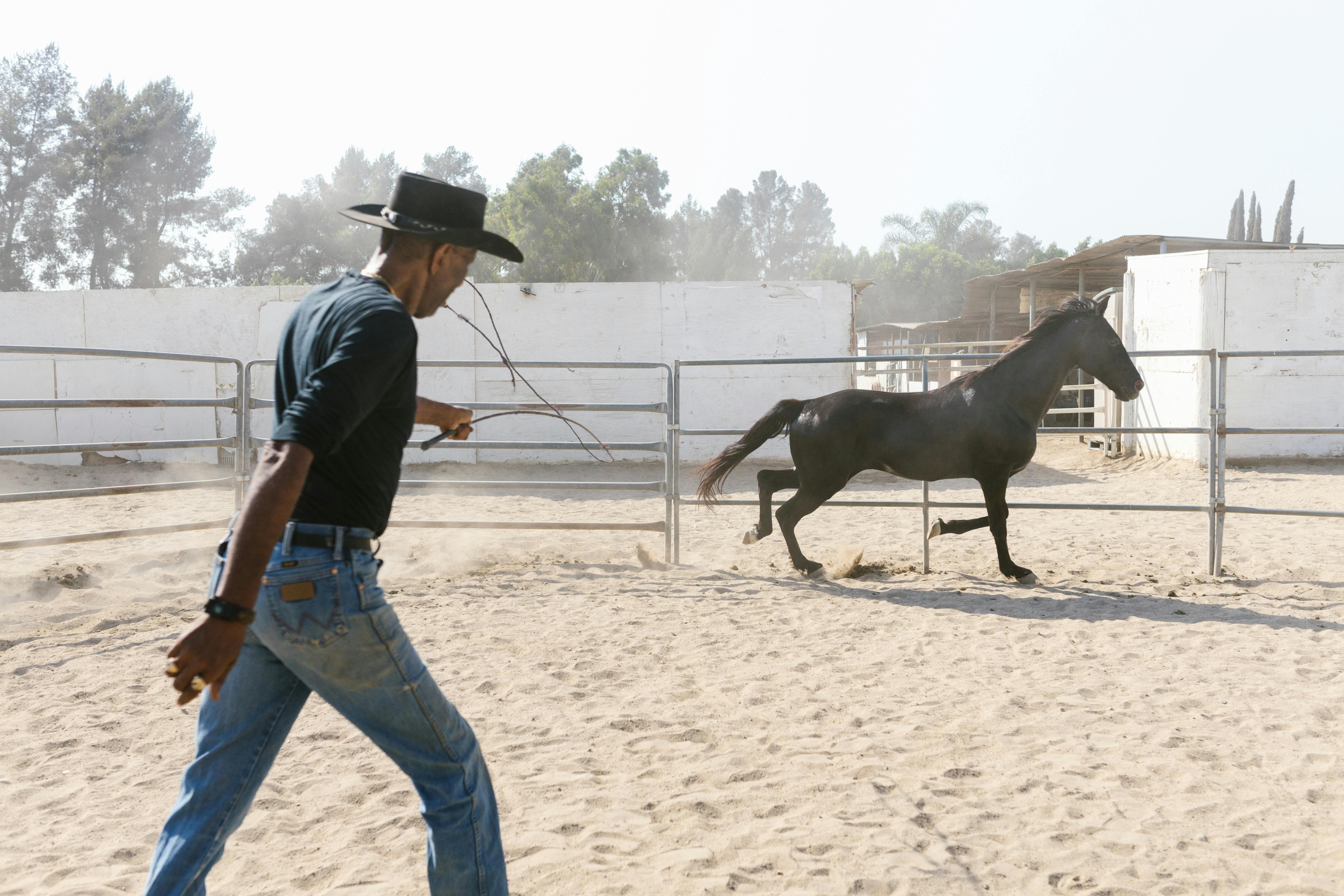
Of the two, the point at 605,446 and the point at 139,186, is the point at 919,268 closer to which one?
the point at 139,186

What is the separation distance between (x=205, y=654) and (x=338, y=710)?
307mm

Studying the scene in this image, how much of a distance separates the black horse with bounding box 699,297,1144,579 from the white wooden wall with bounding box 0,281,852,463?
23.4ft

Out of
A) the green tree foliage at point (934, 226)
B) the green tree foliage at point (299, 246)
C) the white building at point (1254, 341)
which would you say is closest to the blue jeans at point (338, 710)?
the white building at point (1254, 341)

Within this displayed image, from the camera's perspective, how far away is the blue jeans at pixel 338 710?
5.00ft

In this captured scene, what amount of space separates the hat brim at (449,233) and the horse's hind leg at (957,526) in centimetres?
475

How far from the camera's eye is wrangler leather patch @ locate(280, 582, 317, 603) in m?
1.51

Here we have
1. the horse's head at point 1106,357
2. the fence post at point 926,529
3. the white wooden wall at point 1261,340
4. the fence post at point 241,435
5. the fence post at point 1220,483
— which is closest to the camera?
the fence post at point 241,435

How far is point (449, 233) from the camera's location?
1720 mm

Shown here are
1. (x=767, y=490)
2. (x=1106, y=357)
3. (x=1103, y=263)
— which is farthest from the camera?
(x=1103, y=263)

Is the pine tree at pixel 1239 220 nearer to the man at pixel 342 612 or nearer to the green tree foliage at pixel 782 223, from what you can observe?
the green tree foliage at pixel 782 223

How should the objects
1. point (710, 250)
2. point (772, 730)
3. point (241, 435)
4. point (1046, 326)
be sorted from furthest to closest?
1. point (710, 250)
2. point (1046, 326)
3. point (241, 435)
4. point (772, 730)

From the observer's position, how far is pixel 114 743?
325 cm

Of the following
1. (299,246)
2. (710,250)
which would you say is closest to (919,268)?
(710,250)

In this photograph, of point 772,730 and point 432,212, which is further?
point 772,730
